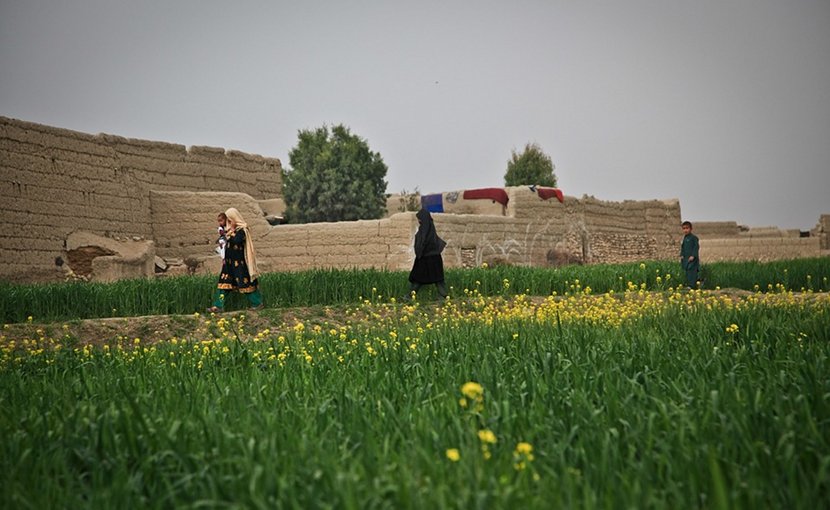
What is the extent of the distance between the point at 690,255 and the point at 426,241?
15.5ft

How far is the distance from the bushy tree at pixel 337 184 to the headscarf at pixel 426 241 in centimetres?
2063

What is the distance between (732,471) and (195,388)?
9.18 feet

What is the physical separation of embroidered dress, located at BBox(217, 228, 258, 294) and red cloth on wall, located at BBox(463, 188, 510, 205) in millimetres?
13996

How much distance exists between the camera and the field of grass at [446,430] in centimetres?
262

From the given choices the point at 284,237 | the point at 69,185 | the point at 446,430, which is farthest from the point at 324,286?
the point at 446,430

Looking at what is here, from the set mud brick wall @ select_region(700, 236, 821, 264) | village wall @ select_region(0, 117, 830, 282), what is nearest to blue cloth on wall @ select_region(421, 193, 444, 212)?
village wall @ select_region(0, 117, 830, 282)

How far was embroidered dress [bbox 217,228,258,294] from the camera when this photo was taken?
12078mm

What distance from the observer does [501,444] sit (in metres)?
3.09

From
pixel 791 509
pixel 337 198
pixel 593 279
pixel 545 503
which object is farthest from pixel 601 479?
pixel 337 198

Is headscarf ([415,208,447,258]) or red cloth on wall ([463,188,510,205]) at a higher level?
red cloth on wall ([463,188,510,205])

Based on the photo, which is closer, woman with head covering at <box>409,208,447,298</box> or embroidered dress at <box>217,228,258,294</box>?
embroidered dress at <box>217,228,258,294</box>

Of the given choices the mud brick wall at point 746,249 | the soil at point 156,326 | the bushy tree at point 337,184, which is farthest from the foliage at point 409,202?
the soil at point 156,326

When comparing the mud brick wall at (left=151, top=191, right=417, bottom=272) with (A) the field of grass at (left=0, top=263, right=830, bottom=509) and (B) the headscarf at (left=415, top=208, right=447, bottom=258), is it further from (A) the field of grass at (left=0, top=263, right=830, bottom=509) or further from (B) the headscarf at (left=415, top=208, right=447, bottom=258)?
(A) the field of grass at (left=0, top=263, right=830, bottom=509)

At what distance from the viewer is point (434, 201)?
90.7 ft
